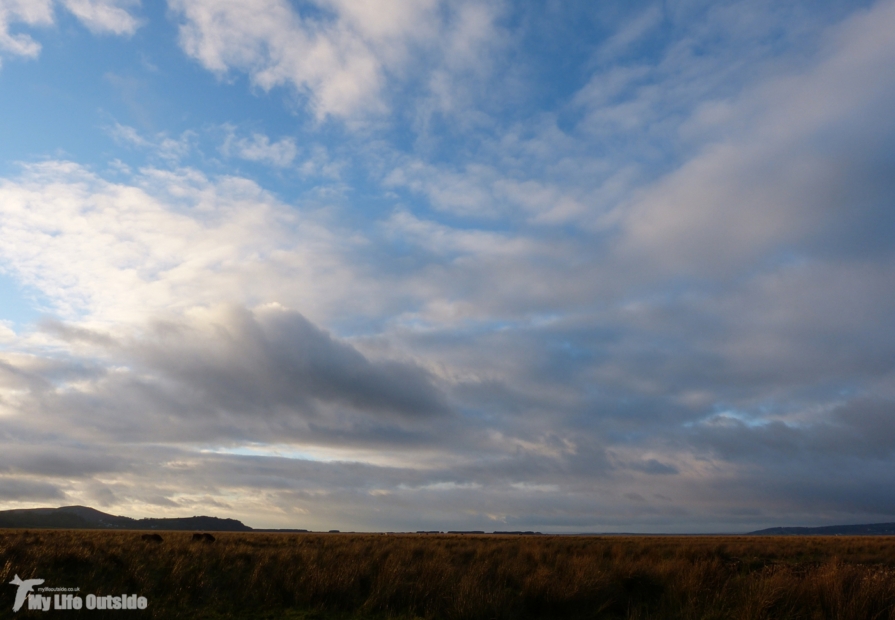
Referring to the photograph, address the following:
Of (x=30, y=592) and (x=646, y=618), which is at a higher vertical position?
(x=30, y=592)

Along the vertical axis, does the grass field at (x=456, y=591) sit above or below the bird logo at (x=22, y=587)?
below

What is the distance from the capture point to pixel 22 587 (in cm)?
1237

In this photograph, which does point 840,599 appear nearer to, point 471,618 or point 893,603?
point 893,603

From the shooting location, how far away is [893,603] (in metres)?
11.2

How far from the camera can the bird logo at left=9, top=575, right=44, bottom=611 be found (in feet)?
38.3

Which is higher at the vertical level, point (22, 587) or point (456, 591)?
point (22, 587)

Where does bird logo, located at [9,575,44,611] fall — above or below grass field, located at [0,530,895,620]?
above

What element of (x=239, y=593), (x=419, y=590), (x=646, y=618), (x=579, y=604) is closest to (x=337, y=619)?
(x=419, y=590)

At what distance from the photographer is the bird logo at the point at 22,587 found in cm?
1169

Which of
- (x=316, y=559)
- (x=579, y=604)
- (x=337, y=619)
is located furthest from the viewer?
(x=316, y=559)

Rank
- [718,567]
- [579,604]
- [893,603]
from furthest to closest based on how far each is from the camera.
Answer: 1. [718,567]
2. [579,604]
3. [893,603]

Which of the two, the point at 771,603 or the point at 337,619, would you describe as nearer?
the point at 771,603

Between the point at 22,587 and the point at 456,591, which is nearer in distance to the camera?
the point at 22,587

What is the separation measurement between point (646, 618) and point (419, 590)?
17.2 feet
